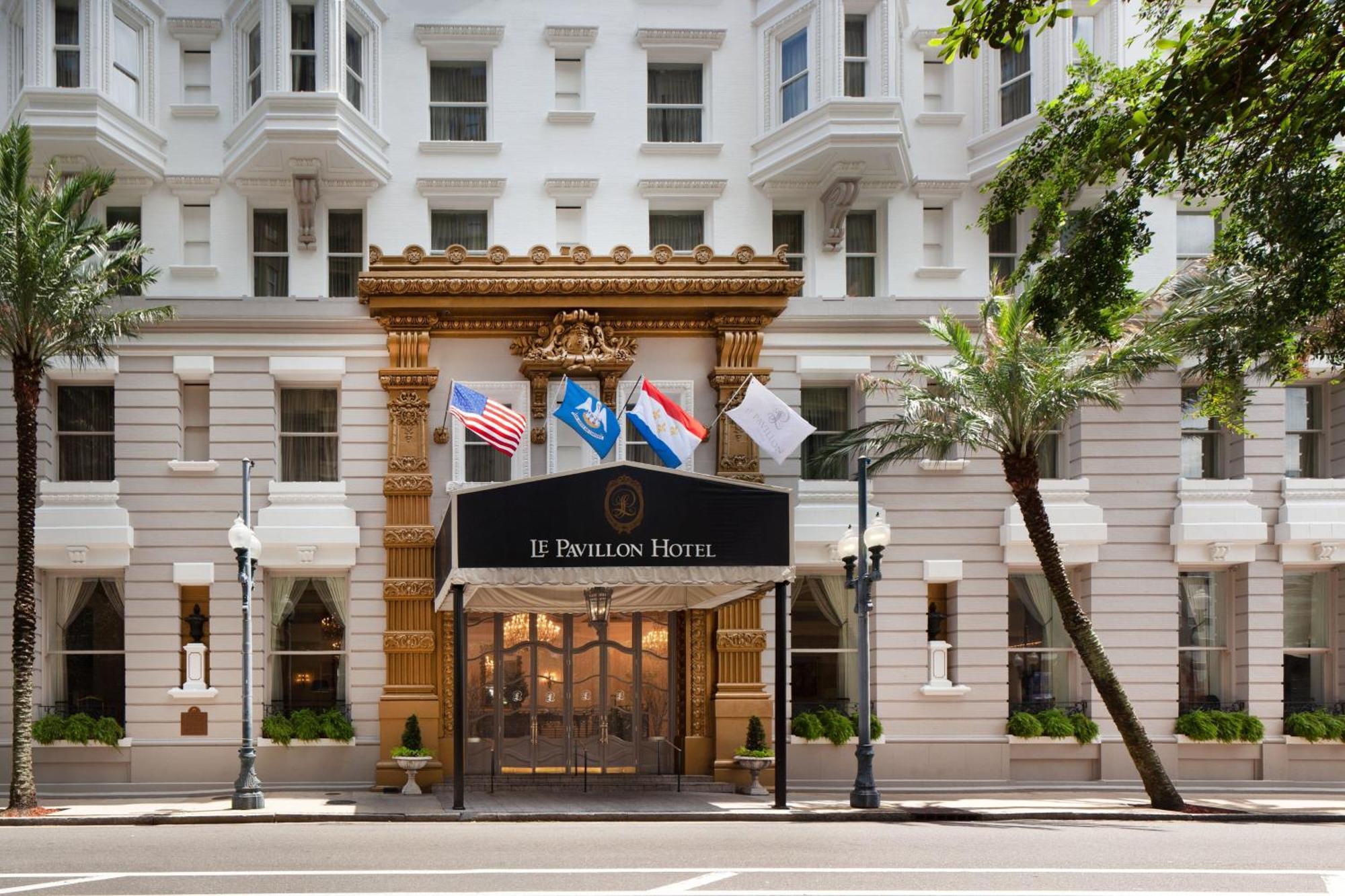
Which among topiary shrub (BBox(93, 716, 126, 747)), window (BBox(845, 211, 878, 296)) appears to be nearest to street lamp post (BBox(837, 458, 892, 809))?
window (BBox(845, 211, 878, 296))

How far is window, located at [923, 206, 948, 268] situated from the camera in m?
26.1

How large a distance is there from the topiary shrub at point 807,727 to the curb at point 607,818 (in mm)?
4163

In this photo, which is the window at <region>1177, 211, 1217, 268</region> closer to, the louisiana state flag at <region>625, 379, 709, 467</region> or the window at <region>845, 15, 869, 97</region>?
the window at <region>845, 15, 869, 97</region>

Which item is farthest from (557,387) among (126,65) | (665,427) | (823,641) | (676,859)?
(676,859)

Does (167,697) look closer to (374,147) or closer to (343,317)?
(343,317)

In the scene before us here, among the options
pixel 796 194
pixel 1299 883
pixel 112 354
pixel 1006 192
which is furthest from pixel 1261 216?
pixel 112 354

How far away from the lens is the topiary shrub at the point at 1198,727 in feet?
80.5

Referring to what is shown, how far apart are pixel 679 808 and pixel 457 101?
47.5ft

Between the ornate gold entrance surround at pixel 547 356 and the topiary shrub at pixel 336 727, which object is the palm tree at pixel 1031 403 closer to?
the ornate gold entrance surround at pixel 547 356

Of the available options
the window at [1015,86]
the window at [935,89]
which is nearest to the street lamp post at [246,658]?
the window at [935,89]

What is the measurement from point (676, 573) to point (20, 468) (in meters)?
10.9

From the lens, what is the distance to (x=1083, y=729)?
81.0 ft

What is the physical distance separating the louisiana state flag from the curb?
5.78 metres

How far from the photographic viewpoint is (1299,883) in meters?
12.9
